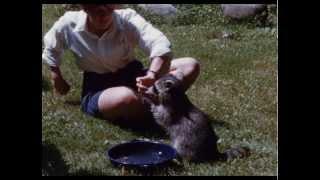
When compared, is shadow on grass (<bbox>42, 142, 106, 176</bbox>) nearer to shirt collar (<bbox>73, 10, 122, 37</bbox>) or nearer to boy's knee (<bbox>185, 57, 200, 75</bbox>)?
shirt collar (<bbox>73, 10, 122, 37</bbox>)

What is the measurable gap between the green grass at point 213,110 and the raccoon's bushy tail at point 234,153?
2.5 inches

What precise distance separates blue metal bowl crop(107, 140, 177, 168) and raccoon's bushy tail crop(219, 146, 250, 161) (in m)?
0.41

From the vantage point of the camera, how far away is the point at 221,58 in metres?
8.19

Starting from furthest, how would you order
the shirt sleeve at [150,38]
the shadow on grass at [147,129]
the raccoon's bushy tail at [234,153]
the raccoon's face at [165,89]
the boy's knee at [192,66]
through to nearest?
1. the boy's knee at [192,66]
2. the shadow on grass at [147,129]
3. the shirt sleeve at [150,38]
4. the raccoon's face at [165,89]
5. the raccoon's bushy tail at [234,153]

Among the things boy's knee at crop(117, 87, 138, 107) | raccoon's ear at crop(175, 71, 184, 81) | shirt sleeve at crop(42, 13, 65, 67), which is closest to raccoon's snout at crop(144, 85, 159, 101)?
raccoon's ear at crop(175, 71, 184, 81)

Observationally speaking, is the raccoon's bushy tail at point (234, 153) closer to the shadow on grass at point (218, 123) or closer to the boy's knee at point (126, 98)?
the shadow on grass at point (218, 123)

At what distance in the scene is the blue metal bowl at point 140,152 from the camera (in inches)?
217

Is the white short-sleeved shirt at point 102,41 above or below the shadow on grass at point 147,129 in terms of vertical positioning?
above

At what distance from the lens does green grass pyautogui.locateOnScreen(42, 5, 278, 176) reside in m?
5.40

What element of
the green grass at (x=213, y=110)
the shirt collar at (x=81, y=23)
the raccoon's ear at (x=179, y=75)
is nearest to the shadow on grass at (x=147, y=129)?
the green grass at (x=213, y=110)

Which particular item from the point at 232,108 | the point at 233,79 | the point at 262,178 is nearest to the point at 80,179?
the point at 262,178

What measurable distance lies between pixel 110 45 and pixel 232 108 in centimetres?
140

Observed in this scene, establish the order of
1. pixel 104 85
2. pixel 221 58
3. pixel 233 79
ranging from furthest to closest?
pixel 221 58
pixel 233 79
pixel 104 85
